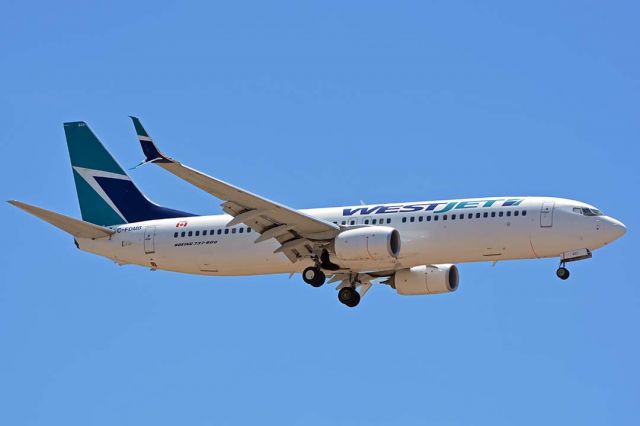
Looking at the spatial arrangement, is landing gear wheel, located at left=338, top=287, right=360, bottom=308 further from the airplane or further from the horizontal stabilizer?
the horizontal stabilizer

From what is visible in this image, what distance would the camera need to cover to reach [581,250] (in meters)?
50.8

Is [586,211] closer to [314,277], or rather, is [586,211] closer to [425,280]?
[425,280]

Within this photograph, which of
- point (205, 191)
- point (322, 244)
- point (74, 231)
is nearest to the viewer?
point (205, 191)

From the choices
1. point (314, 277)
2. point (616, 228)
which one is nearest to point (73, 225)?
point (314, 277)

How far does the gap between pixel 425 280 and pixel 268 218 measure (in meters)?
8.22

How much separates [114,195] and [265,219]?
34.4 ft

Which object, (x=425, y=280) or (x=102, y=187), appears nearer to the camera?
(x=425, y=280)

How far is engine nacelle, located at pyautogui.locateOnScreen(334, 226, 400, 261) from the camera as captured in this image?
5106cm

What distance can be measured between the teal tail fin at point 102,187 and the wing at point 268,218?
656 centimetres

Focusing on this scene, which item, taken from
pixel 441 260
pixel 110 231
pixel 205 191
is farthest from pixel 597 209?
pixel 110 231

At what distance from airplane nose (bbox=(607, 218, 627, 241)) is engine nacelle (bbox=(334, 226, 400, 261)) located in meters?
8.32

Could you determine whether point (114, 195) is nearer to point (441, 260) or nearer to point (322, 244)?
point (322, 244)

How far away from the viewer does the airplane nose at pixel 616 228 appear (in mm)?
50875

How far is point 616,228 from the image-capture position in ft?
167
